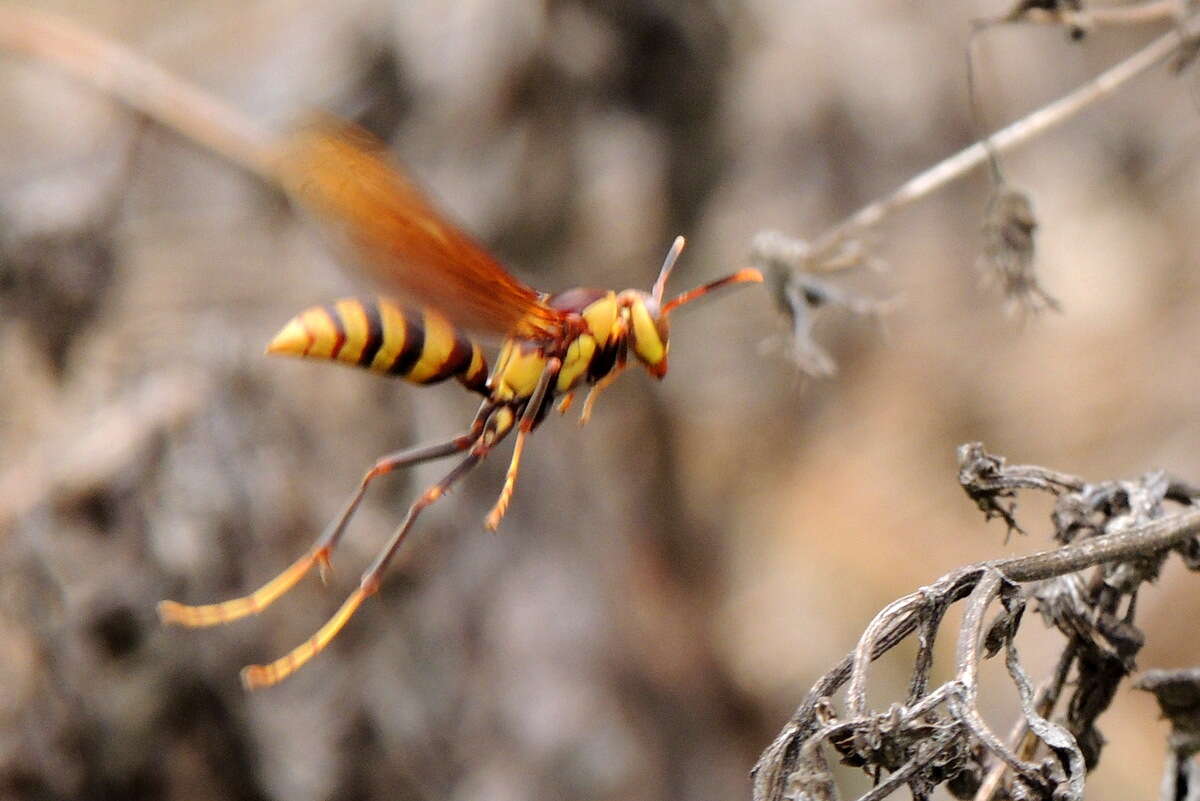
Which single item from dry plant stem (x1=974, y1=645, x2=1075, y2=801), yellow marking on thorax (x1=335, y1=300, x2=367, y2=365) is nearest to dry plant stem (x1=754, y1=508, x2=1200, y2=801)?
dry plant stem (x1=974, y1=645, x2=1075, y2=801)

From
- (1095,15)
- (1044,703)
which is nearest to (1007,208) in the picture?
(1095,15)

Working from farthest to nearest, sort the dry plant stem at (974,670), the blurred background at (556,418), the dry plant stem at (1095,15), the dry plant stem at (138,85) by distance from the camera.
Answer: the dry plant stem at (138,85) < the blurred background at (556,418) < the dry plant stem at (1095,15) < the dry plant stem at (974,670)

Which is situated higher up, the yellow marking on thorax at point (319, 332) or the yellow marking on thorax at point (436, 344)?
the yellow marking on thorax at point (319, 332)

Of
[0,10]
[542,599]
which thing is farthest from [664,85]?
[0,10]

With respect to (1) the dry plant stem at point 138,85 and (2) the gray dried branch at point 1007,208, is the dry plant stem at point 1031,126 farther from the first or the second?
(1) the dry plant stem at point 138,85

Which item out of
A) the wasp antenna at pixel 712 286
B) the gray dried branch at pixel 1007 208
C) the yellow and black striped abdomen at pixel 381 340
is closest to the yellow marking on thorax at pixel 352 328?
the yellow and black striped abdomen at pixel 381 340

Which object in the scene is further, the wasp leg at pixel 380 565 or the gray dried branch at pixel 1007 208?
the gray dried branch at pixel 1007 208

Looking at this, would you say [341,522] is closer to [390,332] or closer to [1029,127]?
[390,332]

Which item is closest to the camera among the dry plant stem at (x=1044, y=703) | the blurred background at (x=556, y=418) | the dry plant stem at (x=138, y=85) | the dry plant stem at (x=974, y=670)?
the dry plant stem at (x=974, y=670)

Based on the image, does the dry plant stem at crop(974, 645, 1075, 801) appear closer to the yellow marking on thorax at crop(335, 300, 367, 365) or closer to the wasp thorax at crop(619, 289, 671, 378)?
the wasp thorax at crop(619, 289, 671, 378)
